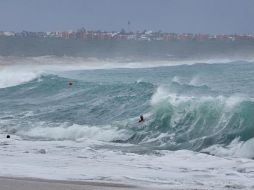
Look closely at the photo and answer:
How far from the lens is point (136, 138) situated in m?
13.3

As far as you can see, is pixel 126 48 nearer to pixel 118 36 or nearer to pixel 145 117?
pixel 118 36

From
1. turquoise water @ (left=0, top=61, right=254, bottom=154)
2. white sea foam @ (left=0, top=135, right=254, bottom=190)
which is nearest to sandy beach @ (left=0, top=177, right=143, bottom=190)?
white sea foam @ (left=0, top=135, right=254, bottom=190)

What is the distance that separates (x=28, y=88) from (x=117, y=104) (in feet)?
36.0

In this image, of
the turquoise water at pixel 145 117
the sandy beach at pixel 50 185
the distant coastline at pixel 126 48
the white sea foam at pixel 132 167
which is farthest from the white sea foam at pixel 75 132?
the distant coastline at pixel 126 48

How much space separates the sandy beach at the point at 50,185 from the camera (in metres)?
7.62

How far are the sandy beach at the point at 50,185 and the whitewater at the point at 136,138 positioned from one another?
1.15 ft

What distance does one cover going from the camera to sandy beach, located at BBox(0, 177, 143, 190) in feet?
25.0

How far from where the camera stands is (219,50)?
93938mm

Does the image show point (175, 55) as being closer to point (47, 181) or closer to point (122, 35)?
point (122, 35)

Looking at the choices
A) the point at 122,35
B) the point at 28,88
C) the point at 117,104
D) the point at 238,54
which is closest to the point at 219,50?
the point at 238,54

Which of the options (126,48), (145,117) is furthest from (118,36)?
(145,117)

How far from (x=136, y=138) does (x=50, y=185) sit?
18.3 feet

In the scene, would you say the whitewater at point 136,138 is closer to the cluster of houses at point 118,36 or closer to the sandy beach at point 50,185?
the sandy beach at point 50,185

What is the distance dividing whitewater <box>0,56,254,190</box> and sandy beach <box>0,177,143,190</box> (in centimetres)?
35
